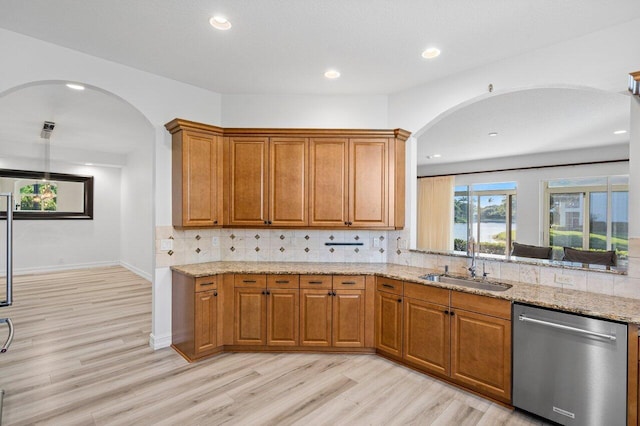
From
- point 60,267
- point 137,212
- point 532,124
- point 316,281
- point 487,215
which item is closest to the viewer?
point 316,281

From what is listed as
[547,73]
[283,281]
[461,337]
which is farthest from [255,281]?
[547,73]

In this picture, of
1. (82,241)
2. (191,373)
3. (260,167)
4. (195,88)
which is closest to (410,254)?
(260,167)

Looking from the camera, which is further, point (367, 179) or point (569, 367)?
point (367, 179)

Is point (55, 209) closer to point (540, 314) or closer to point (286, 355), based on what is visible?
point (286, 355)

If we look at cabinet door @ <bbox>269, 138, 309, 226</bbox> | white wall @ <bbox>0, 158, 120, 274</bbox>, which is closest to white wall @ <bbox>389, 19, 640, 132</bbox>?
cabinet door @ <bbox>269, 138, 309, 226</bbox>

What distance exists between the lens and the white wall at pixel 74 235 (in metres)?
6.94

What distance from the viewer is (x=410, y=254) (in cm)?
363

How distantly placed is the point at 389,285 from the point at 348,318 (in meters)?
0.53

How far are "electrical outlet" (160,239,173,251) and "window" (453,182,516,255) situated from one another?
6104mm

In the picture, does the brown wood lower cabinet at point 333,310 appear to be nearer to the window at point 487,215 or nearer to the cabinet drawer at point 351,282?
the cabinet drawer at point 351,282

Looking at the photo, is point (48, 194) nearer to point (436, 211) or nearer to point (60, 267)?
point (60, 267)

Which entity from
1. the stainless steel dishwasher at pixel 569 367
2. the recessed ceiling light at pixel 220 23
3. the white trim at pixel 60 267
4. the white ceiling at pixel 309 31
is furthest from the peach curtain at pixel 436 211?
the white trim at pixel 60 267

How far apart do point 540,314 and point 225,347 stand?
2.74 m

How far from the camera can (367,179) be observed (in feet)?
11.6
